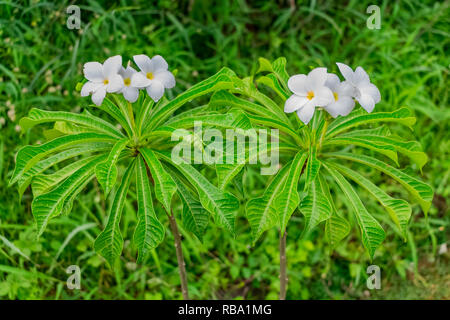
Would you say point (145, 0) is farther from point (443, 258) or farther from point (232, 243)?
point (443, 258)

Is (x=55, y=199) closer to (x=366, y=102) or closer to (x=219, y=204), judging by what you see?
(x=219, y=204)

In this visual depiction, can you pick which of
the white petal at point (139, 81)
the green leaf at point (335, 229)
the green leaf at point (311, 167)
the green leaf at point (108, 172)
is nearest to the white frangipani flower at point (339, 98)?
the green leaf at point (311, 167)

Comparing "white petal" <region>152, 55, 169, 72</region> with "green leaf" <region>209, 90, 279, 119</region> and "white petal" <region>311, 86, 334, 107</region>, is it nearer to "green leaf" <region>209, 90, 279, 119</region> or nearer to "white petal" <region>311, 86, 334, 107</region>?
"green leaf" <region>209, 90, 279, 119</region>

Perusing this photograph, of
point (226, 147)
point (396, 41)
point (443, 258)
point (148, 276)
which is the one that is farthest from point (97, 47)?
point (443, 258)

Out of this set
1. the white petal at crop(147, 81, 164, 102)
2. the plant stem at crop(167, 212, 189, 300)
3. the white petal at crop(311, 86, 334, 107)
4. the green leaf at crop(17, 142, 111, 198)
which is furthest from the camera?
the plant stem at crop(167, 212, 189, 300)

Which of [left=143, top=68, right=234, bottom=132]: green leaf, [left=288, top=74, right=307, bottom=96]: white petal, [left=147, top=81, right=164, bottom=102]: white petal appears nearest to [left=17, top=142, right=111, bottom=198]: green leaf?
[left=143, top=68, right=234, bottom=132]: green leaf

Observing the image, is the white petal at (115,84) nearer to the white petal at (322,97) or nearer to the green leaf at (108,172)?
the green leaf at (108,172)

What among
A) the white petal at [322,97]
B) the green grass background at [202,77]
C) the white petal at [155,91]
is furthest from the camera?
the green grass background at [202,77]
